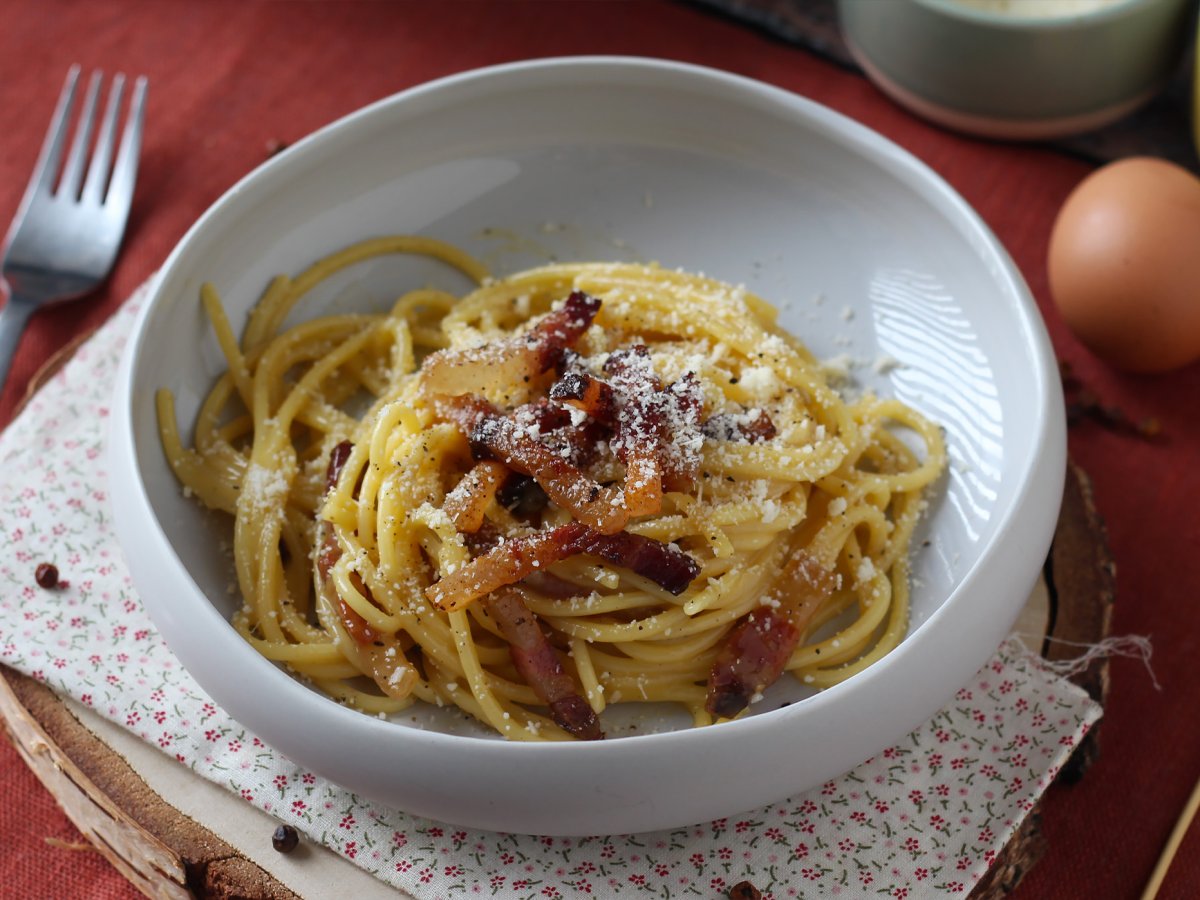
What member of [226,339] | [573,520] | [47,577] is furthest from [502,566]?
[47,577]

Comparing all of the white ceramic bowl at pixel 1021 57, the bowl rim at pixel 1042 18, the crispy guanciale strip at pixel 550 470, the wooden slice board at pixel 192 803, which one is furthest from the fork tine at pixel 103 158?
the bowl rim at pixel 1042 18

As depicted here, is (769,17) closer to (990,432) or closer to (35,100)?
(990,432)

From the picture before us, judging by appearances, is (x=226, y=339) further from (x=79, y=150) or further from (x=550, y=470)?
(x=79, y=150)

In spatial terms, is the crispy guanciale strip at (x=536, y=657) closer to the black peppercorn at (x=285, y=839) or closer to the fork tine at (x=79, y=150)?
the black peppercorn at (x=285, y=839)

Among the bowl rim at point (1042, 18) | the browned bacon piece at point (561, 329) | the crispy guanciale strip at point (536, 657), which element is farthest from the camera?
the bowl rim at point (1042, 18)

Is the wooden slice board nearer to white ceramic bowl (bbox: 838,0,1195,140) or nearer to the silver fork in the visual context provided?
the silver fork

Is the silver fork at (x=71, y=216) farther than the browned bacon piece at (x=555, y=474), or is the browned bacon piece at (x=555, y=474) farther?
the silver fork at (x=71, y=216)
